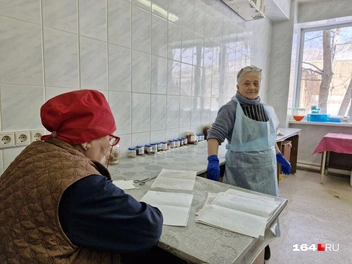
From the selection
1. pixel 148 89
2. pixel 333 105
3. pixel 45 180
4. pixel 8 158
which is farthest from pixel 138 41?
pixel 333 105

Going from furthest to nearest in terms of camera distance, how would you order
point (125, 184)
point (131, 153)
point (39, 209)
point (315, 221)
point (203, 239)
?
point (315, 221) → point (131, 153) → point (125, 184) → point (203, 239) → point (39, 209)

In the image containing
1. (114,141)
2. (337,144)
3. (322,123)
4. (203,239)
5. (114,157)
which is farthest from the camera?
(322,123)

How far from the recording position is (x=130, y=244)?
23.3 inches

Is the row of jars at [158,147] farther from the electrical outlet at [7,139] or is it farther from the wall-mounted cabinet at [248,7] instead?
the wall-mounted cabinet at [248,7]

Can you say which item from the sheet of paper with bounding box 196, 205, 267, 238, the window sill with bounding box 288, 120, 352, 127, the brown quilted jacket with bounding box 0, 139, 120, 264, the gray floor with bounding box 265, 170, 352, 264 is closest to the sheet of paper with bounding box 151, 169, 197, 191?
the sheet of paper with bounding box 196, 205, 267, 238

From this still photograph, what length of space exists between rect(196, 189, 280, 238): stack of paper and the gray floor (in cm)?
99

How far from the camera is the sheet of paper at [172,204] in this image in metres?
0.77

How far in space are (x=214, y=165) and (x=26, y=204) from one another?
3.08 feet

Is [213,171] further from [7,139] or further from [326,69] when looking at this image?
[326,69]

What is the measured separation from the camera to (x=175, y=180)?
1.13 metres

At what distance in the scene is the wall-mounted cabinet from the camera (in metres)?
2.36

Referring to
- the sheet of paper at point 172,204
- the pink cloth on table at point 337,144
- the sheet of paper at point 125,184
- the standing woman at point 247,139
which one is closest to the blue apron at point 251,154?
the standing woman at point 247,139

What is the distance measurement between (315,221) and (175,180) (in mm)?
1740

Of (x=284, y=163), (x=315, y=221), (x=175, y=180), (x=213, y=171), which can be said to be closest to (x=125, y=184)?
(x=175, y=180)
